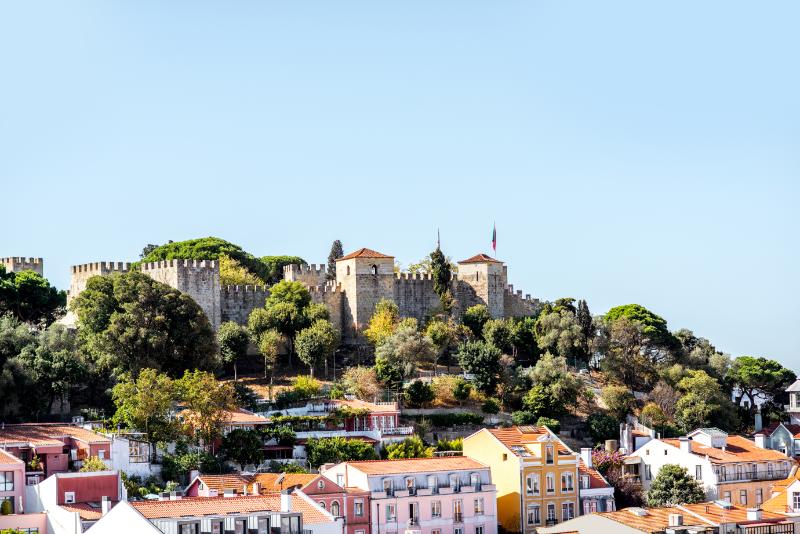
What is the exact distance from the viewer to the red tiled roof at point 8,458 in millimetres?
50719

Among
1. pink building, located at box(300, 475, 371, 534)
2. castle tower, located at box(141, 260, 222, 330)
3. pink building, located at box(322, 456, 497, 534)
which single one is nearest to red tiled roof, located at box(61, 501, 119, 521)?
pink building, located at box(300, 475, 371, 534)

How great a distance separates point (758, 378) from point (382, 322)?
65.6 feet

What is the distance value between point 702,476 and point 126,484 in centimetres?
2298

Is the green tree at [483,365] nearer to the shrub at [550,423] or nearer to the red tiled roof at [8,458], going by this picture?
the shrub at [550,423]

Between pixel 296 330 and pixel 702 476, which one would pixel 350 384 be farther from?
pixel 702 476

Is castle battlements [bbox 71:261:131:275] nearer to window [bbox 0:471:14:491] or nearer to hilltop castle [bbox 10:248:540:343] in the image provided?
hilltop castle [bbox 10:248:540:343]

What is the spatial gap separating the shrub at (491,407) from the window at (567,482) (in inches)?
472

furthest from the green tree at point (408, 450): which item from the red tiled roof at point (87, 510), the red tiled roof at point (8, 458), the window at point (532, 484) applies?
the red tiled roof at point (8, 458)

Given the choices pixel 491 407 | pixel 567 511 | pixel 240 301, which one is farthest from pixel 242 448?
pixel 240 301

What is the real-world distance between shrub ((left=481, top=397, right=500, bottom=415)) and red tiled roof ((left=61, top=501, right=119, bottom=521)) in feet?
80.1

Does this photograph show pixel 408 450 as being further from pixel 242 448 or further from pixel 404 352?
pixel 404 352

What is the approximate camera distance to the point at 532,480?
58.2m

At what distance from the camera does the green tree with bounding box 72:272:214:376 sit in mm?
65188

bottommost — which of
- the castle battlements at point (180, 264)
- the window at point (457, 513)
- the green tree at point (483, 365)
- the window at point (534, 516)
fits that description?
the window at point (534, 516)
